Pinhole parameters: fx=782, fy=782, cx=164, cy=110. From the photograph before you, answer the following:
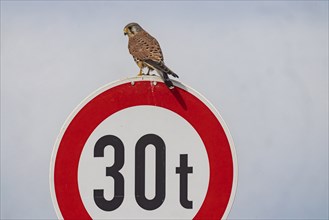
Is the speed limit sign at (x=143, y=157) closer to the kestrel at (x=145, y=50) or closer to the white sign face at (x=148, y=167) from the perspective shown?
the white sign face at (x=148, y=167)

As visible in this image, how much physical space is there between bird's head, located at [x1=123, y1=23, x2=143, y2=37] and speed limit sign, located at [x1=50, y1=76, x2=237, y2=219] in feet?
5.93

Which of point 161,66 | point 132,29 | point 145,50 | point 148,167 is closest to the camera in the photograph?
point 148,167

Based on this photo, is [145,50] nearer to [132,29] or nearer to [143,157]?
[132,29]

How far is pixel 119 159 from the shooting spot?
3.15 meters

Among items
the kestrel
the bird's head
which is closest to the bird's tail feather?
the kestrel

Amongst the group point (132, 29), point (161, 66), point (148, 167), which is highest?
point (132, 29)

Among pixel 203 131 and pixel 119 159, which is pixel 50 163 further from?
pixel 203 131

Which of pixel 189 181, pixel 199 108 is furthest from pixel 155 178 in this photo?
pixel 199 108

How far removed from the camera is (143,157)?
3164 millimetres

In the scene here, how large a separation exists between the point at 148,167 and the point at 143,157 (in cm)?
5

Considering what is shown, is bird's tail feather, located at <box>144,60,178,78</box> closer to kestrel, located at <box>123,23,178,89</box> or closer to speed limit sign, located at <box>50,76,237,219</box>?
kestrel, located at <box>123,23,178,89</box>

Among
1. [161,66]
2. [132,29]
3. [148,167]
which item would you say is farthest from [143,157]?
[132,29]

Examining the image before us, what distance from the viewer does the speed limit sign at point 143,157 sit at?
3127 millimetres

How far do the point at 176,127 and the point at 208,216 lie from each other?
0.39 m
